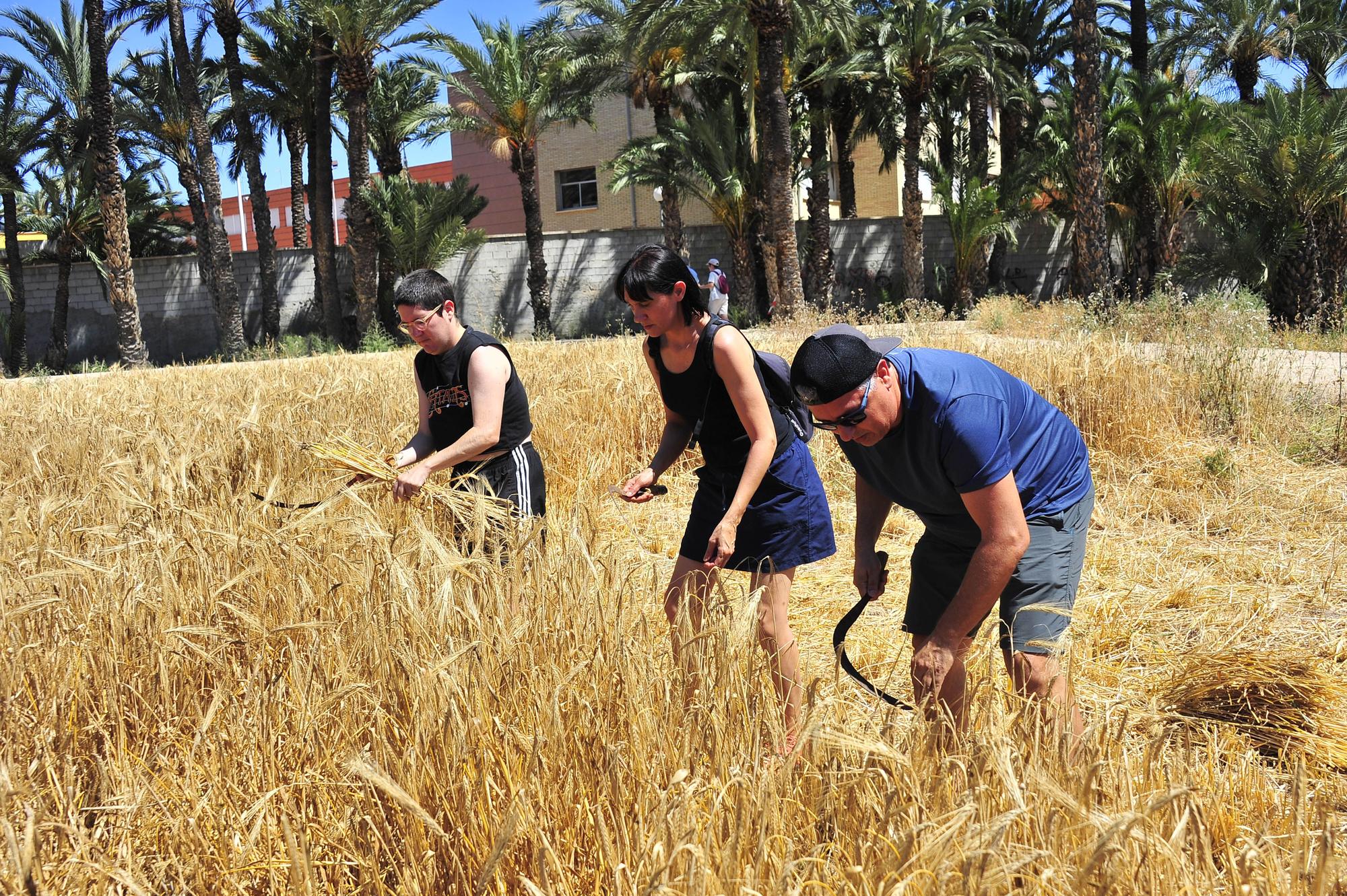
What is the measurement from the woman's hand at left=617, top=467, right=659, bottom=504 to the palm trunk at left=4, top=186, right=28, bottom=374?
94.3ft

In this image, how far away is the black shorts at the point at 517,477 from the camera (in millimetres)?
3764

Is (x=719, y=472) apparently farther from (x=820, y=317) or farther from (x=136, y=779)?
(x=820, y=317)

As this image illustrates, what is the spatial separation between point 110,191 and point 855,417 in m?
22.4

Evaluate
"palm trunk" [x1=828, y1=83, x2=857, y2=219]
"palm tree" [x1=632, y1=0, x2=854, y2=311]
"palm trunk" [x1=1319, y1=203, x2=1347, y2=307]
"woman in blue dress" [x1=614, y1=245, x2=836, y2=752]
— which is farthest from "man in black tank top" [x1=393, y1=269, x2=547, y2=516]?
"palm trunk" [x1=828, y1=83, x2=857, y2=219]

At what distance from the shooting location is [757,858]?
1.75 m

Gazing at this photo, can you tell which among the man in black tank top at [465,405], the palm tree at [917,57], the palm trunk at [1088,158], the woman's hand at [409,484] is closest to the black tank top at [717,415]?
the man in black tank top at [465,405]

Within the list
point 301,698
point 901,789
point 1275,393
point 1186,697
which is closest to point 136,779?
point 301,698

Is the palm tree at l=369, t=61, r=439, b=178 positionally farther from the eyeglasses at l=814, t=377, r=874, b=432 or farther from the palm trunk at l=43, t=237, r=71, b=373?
the eyeglasses at l=814, t=377, r=874, b=432

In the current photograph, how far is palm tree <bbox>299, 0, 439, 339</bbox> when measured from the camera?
72.9 ft

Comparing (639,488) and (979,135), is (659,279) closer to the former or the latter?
(639,488)

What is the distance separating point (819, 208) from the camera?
25.6m

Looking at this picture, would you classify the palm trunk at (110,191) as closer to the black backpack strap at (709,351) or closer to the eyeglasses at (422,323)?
the eyeglasses at (422,323)

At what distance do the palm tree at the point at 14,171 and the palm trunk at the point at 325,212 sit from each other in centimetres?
729

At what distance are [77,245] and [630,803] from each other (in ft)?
102
